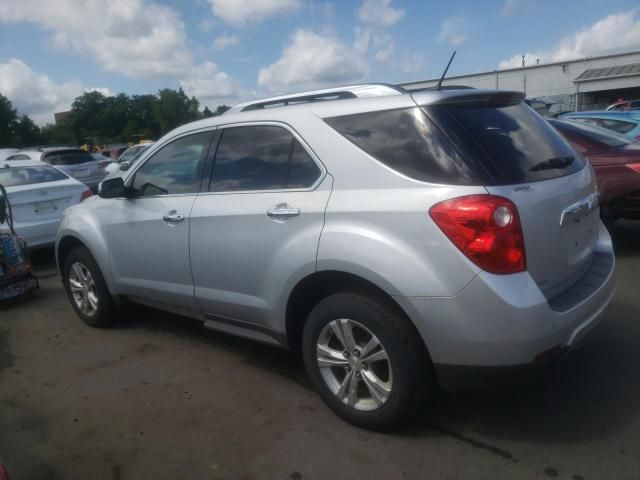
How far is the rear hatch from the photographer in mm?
2445

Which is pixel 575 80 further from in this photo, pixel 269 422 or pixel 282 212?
pixel 269 422

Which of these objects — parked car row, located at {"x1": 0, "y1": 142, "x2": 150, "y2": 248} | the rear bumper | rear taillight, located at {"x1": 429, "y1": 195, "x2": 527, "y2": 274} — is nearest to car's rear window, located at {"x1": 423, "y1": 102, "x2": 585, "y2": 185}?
rear taillight, located at {"x1": 429, "y1": 195, "x2": 527, "y2": 274}

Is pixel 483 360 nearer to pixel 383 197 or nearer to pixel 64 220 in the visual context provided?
pixel 383 197

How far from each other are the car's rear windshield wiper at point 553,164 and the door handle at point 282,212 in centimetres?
126

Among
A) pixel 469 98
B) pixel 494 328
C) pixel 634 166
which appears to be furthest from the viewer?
pixel 634 166

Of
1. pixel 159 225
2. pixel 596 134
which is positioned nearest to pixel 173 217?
pixel 159 225

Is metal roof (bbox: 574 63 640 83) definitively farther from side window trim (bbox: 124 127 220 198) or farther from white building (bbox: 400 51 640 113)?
side window trim (bbox: 124 127 220 198)

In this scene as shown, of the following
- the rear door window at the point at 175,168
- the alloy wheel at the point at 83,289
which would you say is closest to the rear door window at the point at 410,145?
the rear door window at the point at 175,168

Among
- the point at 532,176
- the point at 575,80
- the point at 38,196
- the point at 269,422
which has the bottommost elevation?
the point at 269,422

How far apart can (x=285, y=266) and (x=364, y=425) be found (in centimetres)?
97

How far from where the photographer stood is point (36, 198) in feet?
23.4

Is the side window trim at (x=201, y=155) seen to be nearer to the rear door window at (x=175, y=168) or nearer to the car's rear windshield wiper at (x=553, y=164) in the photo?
the rear door window at (x=175, y=168)

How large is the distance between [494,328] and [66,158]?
1497 cm

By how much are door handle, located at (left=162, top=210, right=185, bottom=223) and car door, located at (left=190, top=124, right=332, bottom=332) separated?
5.5 inches
